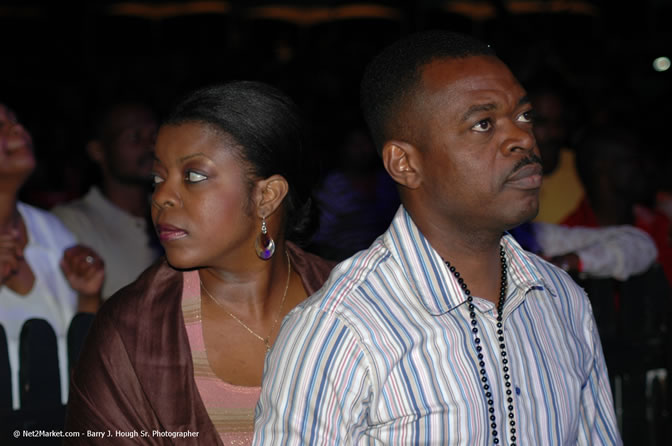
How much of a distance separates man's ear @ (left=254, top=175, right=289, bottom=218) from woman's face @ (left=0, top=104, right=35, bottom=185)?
129 centimetres

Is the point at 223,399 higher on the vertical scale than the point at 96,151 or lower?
lower

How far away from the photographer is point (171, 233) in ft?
6.13

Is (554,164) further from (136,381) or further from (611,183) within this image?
(136,381)

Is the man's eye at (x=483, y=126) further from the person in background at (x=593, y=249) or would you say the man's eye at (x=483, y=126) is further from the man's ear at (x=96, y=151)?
the man's ear at (x=96, y=151)

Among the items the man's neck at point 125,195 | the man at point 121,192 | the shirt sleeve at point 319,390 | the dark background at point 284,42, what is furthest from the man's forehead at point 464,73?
the dark background at point 284,42

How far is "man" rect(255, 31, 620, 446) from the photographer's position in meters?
1.41

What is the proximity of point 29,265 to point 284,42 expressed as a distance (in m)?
10.5

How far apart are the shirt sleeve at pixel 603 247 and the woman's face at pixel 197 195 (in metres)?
1.79

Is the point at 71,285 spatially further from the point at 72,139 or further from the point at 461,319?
the point at 72,139

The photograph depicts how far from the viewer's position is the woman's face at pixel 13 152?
2.85 m

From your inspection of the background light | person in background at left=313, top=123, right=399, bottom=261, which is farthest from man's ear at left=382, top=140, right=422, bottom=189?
the background light

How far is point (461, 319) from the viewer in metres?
1.53

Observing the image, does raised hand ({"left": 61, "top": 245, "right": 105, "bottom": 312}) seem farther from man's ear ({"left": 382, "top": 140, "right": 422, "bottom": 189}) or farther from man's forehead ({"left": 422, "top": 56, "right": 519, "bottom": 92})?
man's forehead ({"left": 422, "top": 56, "right": 519, "bottom": 92})

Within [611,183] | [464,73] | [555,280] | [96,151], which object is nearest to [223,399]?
[555,280]
